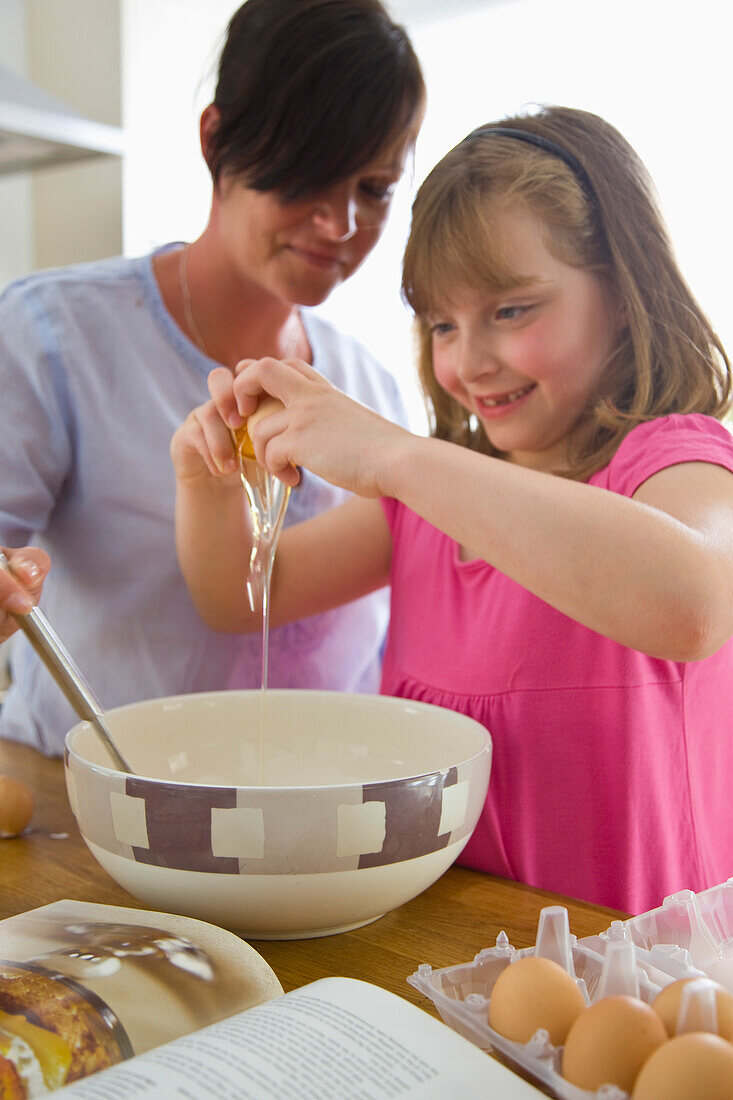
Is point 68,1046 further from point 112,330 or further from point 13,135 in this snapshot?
point 13,135

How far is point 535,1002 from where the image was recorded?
1.44 feet

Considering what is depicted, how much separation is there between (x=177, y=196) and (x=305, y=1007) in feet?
6.77

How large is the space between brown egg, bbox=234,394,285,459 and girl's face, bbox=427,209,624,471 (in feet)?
0.70

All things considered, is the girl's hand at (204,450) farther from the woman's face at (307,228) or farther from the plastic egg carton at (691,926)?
the plastic egg carton at (691,926)

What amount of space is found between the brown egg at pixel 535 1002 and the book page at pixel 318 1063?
19 mm

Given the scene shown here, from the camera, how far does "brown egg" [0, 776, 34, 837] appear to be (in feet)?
2.57

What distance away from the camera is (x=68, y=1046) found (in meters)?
0.46

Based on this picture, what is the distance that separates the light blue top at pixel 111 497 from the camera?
1146 mm

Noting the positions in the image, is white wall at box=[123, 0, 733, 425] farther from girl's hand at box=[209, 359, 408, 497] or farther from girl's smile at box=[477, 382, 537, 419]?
girl's hand at box=[209, 359, 408, 497]

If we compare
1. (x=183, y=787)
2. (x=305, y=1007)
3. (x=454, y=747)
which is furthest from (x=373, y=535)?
(x=305, y=1007)

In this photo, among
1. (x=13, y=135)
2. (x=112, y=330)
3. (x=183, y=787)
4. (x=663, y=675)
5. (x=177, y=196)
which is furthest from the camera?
(x=177, y=196)

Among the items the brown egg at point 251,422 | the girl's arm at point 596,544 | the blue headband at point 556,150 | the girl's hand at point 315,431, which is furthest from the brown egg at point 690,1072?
the blue headband at point 556,150

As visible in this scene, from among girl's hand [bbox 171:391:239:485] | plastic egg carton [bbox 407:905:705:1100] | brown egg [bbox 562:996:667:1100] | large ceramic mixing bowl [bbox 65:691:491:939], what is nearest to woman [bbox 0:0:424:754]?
girl's hand [bbox 171:391:239:485]

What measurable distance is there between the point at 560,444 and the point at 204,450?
371mm
